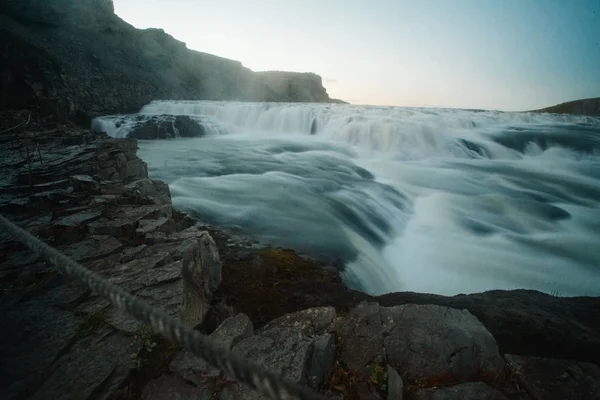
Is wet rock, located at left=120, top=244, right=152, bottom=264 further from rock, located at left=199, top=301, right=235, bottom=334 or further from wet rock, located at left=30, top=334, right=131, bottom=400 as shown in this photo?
wet rock, located at left=30, top=334, right=131, bottom=400

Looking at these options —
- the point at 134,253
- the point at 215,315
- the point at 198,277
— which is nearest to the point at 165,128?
the point at 134,253

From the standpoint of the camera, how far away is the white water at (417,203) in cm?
632

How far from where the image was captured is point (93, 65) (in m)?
40.4

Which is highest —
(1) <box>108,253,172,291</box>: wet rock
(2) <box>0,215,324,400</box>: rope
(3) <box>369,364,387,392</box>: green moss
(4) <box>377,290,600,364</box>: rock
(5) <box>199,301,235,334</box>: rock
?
(2) <box>0,215,324,400</box>: rope

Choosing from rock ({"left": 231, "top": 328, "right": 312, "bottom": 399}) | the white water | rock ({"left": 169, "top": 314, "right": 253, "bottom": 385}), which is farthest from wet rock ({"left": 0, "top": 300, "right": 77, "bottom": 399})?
the white water

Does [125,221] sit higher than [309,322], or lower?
higher

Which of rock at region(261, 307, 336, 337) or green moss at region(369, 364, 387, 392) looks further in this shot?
rock at region(261, 307, 336, 337)

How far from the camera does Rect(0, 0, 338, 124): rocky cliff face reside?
71.8ft

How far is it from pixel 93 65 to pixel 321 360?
2066 inches

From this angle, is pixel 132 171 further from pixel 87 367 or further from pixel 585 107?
pixel 585 107

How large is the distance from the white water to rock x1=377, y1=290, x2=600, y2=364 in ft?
3.96

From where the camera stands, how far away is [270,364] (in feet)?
8.16

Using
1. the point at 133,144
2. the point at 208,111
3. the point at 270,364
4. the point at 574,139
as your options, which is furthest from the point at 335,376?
the point at 208,111

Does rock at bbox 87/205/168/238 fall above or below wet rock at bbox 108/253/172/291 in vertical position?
above
